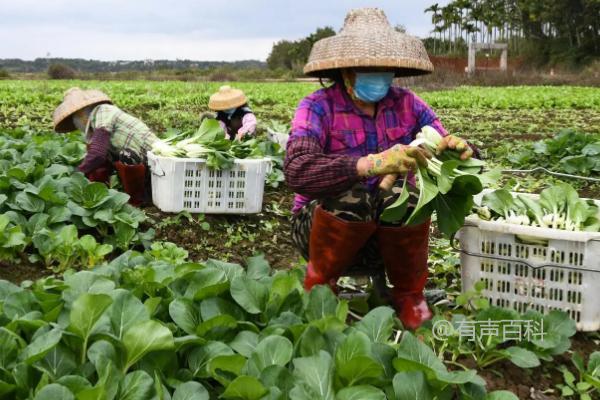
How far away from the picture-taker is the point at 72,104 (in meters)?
4.69

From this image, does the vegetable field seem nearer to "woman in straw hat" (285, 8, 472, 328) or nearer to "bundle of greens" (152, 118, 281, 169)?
"woman in straw hat" (285, 8, 472, 328)

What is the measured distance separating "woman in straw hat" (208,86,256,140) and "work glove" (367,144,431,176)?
312 centimetres

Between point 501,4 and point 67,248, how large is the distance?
174ft

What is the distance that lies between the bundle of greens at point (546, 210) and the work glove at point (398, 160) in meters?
0.57

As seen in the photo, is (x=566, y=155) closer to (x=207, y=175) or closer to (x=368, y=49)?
(x=207, y=175)

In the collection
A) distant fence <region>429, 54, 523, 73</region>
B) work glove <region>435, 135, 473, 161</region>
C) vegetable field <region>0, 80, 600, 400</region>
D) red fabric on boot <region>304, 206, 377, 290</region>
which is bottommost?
vegetable field <region>0, 80, 600, 400</region>

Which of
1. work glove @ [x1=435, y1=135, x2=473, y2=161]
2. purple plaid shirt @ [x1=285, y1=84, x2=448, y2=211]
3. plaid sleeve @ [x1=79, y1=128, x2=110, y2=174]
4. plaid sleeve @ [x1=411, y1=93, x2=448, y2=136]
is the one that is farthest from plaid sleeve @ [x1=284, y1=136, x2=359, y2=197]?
plaid sleeve @ [x1=79, y1=128, x2=110, y2=174]

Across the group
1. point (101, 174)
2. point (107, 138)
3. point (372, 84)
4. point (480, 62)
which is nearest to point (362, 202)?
point (372, 84)

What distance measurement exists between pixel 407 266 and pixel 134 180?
2450mm

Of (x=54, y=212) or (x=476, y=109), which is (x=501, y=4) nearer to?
(x=476, y=109)

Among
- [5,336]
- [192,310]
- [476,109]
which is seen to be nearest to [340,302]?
[192,310]

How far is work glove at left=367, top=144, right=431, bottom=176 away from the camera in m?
2.41

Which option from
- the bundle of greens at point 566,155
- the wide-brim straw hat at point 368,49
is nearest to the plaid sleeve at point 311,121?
the wide-brim straw hat at point 368,49

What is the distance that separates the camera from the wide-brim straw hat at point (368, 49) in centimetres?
265
